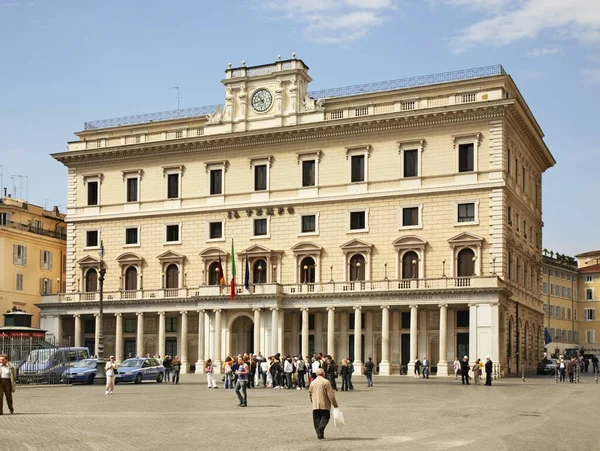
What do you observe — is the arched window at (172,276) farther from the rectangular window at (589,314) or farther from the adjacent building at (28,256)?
the rectangular window at (589,314)

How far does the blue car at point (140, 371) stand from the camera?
49.8 m

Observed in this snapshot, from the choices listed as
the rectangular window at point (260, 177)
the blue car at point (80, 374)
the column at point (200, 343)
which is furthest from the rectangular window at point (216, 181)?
the blue car at point (80, 374)

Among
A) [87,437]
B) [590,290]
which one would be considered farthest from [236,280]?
[590,290]

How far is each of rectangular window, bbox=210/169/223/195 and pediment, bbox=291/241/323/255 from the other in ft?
24.9

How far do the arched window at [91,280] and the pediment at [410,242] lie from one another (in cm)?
2418

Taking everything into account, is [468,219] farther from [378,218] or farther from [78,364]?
[78,364]

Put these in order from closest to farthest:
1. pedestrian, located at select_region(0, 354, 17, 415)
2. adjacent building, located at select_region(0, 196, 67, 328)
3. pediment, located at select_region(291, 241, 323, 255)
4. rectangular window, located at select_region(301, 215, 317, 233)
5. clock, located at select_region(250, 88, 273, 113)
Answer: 1. pedestrian, located at select_region(0, 354, 17, 415)
2. pediment, located at select_region(291, 241, 323, 255)
3. rectangular window, located at select_region(301, 215, 317, 233)
4. clock, located at select_region(250, 88, 273, 113)
5. adjacent building, located at select_region(0, 196, 67, 328)

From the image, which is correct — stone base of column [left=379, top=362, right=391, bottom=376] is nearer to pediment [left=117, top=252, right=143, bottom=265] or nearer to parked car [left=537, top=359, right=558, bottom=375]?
parked car [left=537, top=359, right=558, bottom=375]

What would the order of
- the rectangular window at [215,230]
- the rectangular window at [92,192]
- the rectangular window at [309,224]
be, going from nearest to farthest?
1. the rectangular window at [309,224]
2. the rectangular window at [215,230]
3. the rectangular window at [92,192]

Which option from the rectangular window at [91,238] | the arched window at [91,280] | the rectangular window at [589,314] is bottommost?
the rectangular window at [589,314]

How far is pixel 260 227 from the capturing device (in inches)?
2640

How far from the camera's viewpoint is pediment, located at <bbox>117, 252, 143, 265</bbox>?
70812mm

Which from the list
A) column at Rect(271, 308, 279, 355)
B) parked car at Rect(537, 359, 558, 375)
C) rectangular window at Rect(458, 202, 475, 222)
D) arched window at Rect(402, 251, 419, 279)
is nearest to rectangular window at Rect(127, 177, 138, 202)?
column at Rect(271, 308, 279, 355)

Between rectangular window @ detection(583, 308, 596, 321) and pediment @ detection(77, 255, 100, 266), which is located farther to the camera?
rectangular window @ detection(583, 308, 596, 321)
